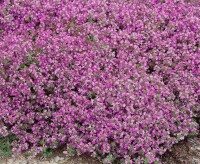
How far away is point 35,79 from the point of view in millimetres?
6195

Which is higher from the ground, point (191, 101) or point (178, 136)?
point (191, 101)

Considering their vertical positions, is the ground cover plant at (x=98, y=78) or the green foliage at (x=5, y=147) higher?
the ground cover plant at (x=98, y=78)

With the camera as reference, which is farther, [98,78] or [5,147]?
[98,78]

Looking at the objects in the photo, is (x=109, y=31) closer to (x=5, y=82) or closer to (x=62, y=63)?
(x=62, y=63)

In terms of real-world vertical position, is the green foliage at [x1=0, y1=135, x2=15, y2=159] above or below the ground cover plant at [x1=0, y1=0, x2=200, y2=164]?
below

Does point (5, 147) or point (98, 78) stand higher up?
point (98, 78)

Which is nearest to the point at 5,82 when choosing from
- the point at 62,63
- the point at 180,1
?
the point at 62,63

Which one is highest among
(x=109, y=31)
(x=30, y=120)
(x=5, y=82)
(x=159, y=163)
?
(x=109, y=31)

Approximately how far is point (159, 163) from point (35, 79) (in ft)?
8.54

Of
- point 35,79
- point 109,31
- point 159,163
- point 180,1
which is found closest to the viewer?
point 159,163

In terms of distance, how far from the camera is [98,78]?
6.30 meters

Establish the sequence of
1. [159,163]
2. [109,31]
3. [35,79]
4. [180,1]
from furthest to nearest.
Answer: [180,1], [109,31], [35,79], [159,163]

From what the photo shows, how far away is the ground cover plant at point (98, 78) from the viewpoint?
5816 millimetres

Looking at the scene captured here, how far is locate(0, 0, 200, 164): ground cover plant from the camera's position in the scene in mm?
5816
